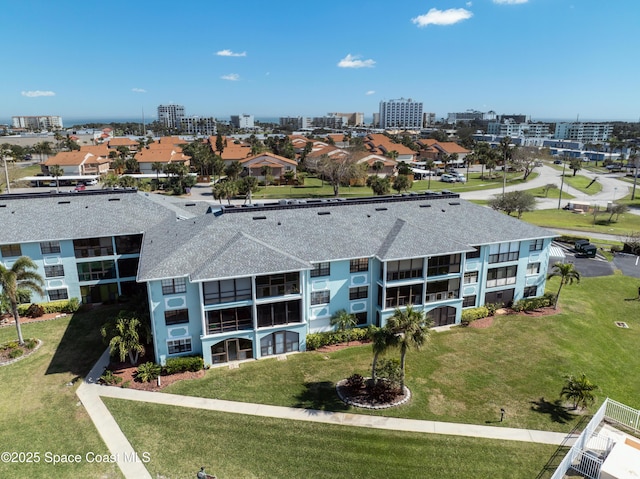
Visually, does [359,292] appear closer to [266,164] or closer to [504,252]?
[504,252]

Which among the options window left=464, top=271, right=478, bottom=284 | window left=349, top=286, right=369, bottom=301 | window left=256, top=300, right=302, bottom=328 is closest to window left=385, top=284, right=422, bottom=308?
window left=349, top=286, right=369, bottom=301

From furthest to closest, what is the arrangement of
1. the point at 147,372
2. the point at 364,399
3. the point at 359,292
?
the point at 359,292 < the point at 147,372 < the point at 364,399

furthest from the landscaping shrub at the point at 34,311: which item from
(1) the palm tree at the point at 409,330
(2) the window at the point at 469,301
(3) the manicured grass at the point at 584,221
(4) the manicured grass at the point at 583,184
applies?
(4) the manicured grass at the point at 583,184

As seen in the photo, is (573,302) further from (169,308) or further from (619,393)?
(169,308)

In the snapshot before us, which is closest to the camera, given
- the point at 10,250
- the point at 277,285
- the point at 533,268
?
the point at 277,285

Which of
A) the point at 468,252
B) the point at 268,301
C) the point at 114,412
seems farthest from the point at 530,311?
the point at 114,412

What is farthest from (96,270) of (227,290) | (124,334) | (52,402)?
(227,290)
